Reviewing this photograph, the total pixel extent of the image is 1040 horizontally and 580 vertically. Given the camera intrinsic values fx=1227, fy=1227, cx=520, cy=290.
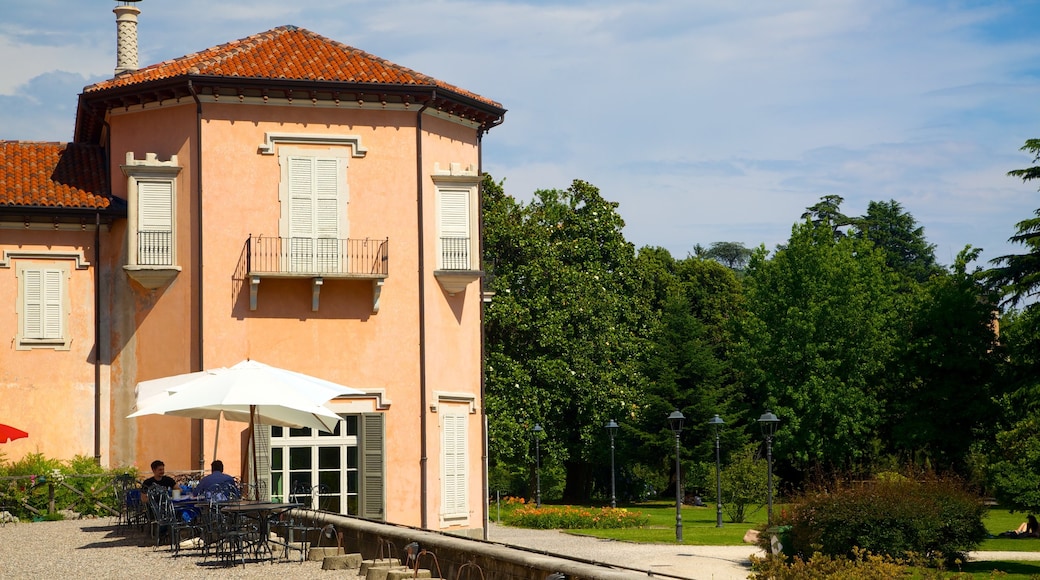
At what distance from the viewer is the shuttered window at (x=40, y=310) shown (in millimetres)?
25266

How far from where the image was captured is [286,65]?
2488 cm

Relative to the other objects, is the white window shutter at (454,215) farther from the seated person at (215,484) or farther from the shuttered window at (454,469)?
the seated person at (215,484)

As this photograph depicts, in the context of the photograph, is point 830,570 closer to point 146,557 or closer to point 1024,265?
point 146,557

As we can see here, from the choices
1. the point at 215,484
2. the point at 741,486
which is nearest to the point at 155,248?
the point at 215,484

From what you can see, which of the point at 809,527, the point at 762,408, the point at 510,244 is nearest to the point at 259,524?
the point at 809,527

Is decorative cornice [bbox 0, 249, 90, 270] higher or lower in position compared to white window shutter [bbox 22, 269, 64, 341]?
higher

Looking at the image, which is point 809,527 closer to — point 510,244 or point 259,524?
point 259,524

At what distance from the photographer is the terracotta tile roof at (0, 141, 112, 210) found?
2534cm

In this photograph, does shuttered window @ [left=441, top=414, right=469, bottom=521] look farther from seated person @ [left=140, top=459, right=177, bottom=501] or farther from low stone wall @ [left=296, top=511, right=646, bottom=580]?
low stone wall @ [left=296, top=511, right=646, bottom=580]

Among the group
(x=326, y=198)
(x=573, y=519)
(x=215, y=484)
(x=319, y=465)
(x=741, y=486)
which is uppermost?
(x=326, y=198)

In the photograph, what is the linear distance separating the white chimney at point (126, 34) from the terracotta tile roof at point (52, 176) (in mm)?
2623

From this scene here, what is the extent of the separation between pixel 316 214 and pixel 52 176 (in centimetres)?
617

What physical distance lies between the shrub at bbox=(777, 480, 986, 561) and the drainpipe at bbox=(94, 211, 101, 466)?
45.9 ft

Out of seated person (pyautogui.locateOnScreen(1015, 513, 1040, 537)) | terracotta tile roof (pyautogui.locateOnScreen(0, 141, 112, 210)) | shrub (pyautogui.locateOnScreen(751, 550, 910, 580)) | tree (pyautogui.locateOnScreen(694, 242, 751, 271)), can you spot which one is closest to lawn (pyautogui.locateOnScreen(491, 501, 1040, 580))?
seated person (pyautogui.locateOnScreen(1015, 513, 1040, 537))
